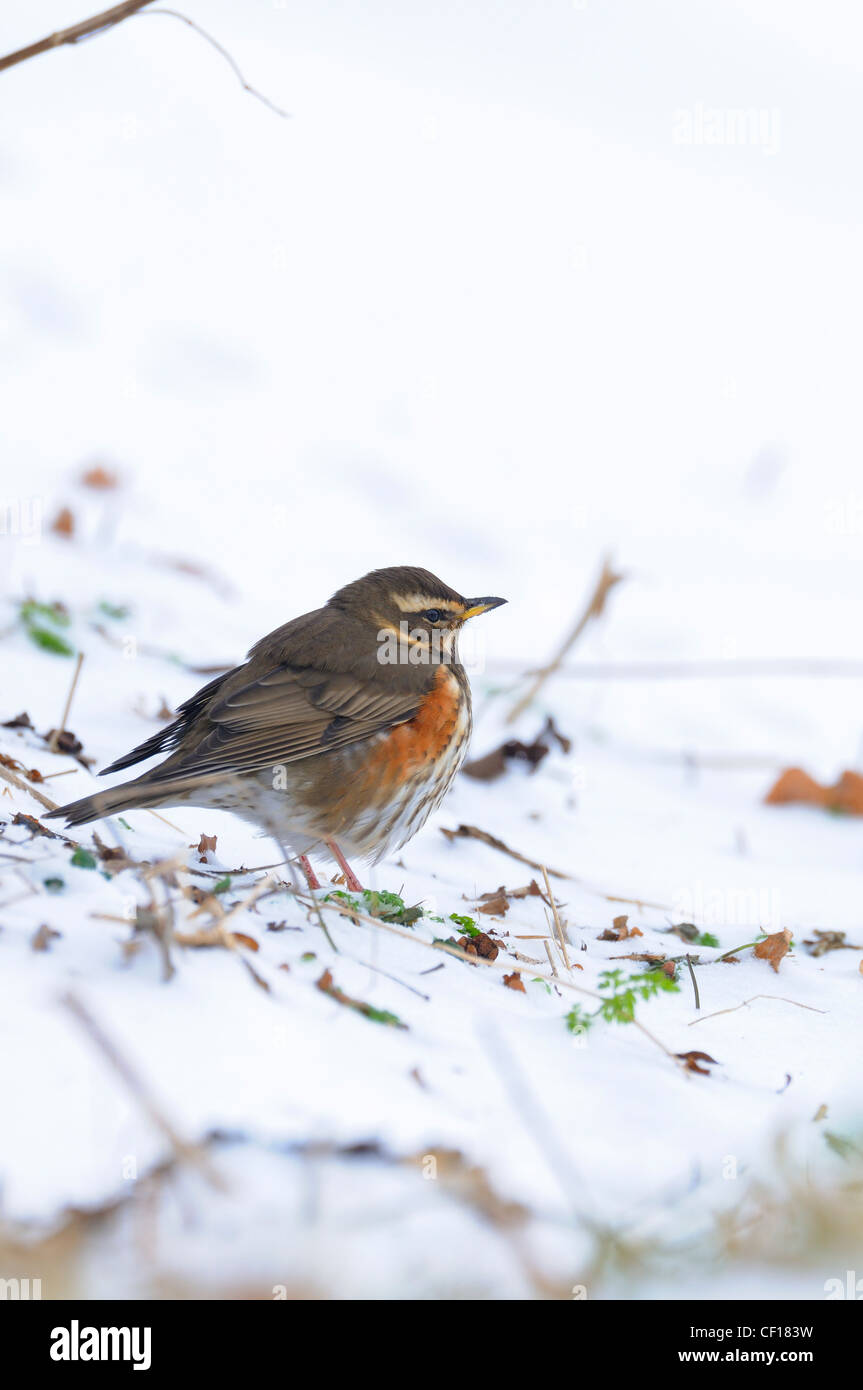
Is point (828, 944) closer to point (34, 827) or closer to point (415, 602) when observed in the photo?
point (415, 602)

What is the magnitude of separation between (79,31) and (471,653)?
223 inches

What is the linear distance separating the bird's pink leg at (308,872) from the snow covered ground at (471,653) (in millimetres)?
216

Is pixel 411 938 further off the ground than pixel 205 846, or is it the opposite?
pixel 205 846

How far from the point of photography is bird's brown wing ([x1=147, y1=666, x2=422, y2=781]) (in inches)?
203

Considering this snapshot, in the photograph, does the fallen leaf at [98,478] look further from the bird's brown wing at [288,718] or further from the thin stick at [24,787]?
the thin stick at [24,787]

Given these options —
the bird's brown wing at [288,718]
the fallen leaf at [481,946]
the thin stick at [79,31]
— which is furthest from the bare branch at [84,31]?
the fallen leaf at [481,946]

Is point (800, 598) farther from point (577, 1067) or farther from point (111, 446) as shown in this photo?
point (577, 1067)

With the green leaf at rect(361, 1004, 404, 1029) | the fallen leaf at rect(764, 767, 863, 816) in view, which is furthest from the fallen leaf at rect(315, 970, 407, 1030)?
the fallen leaf at rect(764, 767, 863, 816)

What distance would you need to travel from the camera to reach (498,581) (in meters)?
11.4

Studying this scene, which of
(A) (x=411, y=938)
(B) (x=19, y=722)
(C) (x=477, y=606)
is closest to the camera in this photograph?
(A) (x=411, y=938)

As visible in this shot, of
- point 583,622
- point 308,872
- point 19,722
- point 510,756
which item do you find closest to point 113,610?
point 19,722

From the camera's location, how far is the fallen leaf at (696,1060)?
12.7 ft

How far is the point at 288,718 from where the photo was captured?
214 inches

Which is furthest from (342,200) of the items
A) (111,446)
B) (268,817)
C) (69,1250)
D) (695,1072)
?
(69,1250)
